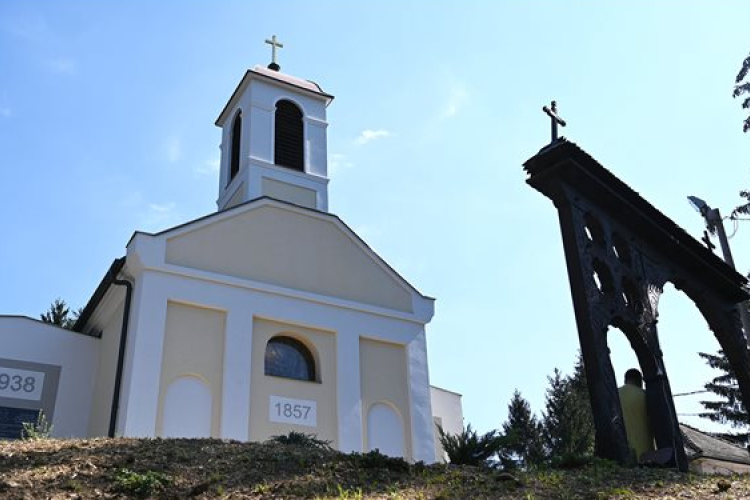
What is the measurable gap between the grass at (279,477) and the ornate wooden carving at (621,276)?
1260mm

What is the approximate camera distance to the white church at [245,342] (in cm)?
1675

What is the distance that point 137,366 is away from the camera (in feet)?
53.2

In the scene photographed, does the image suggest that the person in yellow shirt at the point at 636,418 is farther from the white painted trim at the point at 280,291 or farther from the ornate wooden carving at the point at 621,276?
the white painted trim at the point at 280,291

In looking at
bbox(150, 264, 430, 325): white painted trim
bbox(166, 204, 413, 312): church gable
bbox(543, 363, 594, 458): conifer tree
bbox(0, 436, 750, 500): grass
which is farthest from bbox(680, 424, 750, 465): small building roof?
bbox(0, 436, 750, 500): grass

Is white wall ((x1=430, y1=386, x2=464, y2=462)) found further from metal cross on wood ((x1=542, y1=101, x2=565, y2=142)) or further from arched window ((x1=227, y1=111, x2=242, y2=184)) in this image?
metal cross on wood ((x1=542, y1=101, x2=565, y2=142))

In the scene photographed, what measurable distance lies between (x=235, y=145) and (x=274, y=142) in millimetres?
1853

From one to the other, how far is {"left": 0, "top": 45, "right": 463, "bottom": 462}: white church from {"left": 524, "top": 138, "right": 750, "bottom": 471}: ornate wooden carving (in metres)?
8.82

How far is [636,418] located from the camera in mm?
9922

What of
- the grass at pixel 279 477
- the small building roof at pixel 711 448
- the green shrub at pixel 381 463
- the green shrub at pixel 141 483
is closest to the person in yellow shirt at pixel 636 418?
the grass at pixel 279 477

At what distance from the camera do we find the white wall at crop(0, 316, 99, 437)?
18.2 meters

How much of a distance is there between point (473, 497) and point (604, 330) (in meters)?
3.49

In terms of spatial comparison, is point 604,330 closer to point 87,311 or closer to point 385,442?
point 385,442

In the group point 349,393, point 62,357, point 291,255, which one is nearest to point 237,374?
point 349,393

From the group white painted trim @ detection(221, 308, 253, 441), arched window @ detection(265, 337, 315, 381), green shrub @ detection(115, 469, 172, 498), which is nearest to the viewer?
green shrub @ detection(115, 469, 172, 498)
